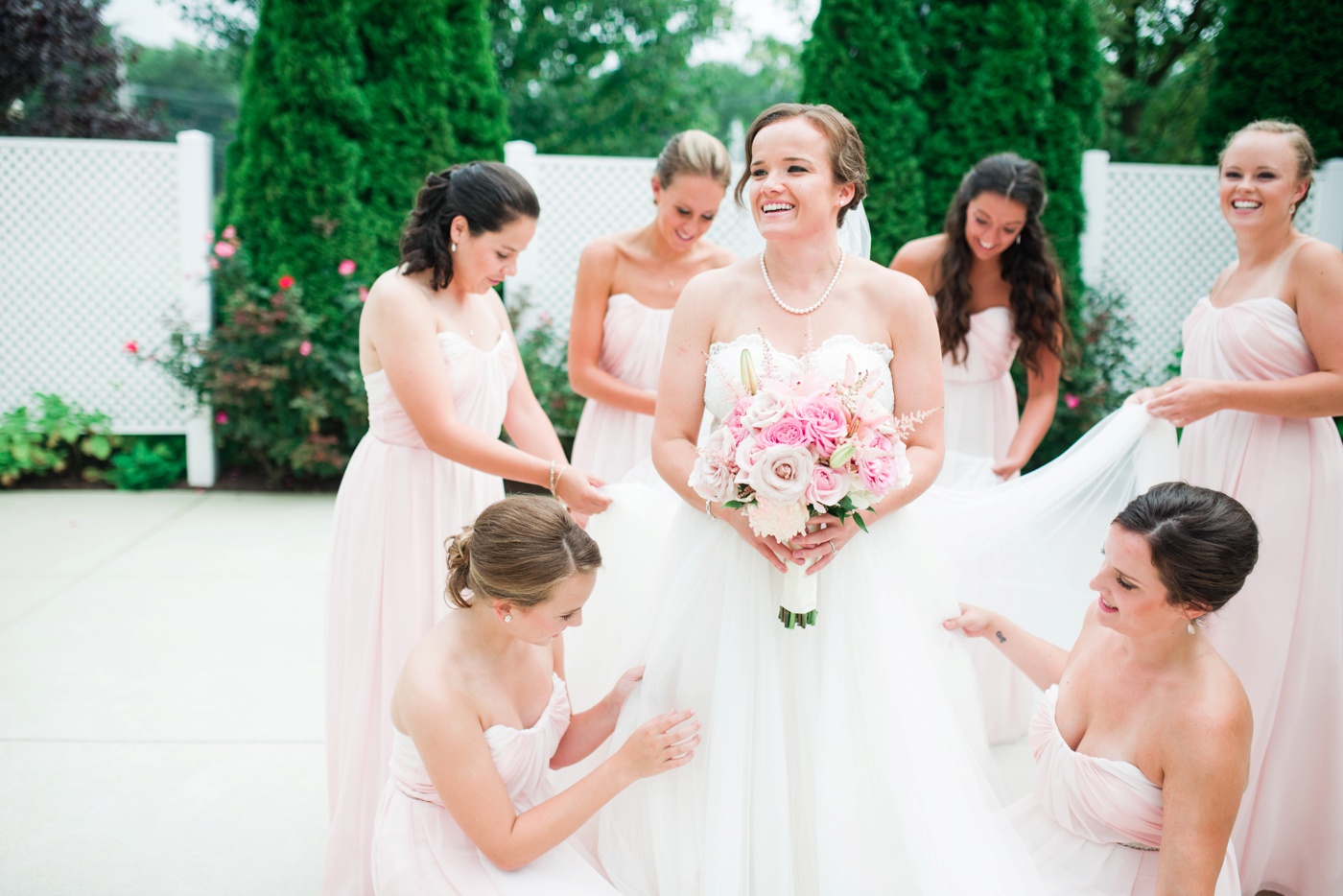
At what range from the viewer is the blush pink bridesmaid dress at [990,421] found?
13.1 feet

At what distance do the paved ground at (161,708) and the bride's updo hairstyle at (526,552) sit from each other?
1.53 metres

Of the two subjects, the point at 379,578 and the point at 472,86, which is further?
the point at 472,86

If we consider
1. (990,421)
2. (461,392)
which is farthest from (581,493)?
(990,421)

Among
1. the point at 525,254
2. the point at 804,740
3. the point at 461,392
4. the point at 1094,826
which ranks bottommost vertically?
the point at 1094,826

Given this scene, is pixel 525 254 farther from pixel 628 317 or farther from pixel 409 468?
pixel 409 468

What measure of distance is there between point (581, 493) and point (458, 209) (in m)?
0.89

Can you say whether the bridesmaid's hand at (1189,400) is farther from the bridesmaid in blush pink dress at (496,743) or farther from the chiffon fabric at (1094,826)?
the bridesmaid in blush pink dress at (496,743)

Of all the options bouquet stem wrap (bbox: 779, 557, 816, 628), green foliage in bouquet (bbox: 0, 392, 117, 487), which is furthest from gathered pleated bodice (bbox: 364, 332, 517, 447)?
green foliage in bouquet (bbox: 0, 392, 117, 487)

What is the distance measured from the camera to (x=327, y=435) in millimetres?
7910

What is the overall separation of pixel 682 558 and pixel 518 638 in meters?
0.44

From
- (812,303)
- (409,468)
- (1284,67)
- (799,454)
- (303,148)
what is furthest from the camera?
(1284,67)

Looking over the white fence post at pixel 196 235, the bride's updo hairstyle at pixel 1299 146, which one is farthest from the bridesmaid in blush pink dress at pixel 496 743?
the white fence post at pixel 196 235

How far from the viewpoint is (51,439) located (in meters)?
7.80

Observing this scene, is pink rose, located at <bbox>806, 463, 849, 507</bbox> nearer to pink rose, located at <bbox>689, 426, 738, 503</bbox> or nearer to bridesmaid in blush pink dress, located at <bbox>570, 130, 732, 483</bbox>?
pink rose, located at <bbox>689, 426, 738, 503</bbox>
